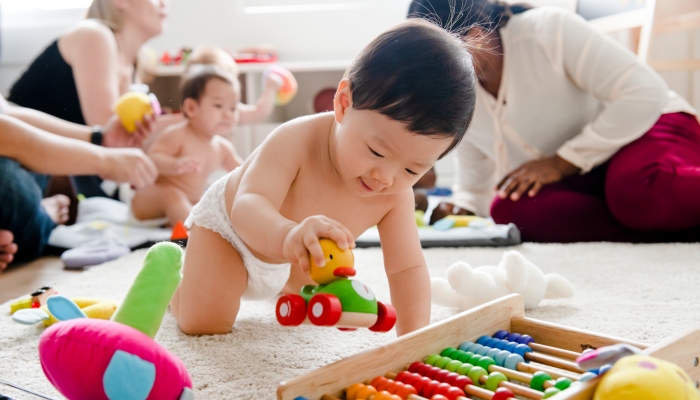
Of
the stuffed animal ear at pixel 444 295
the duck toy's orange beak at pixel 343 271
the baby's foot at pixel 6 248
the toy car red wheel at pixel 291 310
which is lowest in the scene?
the baby's foot at pixel 6 248

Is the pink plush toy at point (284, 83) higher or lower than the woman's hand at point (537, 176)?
higher

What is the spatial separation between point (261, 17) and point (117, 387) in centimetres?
253

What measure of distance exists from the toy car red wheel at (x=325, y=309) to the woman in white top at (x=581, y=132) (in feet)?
3.21

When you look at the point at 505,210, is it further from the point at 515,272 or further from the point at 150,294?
the point at 150,294

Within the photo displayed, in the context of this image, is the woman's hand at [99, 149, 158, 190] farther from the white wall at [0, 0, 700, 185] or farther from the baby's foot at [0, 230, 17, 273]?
the white wall at [0, 0, 700, 185]

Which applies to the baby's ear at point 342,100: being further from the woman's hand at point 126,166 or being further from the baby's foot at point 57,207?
the baby's foot at point 57,207

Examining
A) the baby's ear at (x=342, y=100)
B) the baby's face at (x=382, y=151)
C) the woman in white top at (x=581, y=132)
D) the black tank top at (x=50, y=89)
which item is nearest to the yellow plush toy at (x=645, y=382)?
the baby's face at (x=382, y=151)

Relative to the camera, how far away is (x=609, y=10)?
219 cm

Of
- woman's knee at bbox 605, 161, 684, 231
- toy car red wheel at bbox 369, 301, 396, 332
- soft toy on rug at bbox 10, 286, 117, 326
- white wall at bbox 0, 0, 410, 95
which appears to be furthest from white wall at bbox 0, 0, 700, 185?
toy car red wheel at bbox 369, 301, 396, 332

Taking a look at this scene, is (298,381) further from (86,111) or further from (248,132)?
(248,132)

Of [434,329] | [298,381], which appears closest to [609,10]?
[434,329]

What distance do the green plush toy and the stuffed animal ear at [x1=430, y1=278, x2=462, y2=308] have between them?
0.50 metres

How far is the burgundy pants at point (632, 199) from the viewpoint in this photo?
56.2 inches

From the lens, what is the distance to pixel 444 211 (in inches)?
71.3
